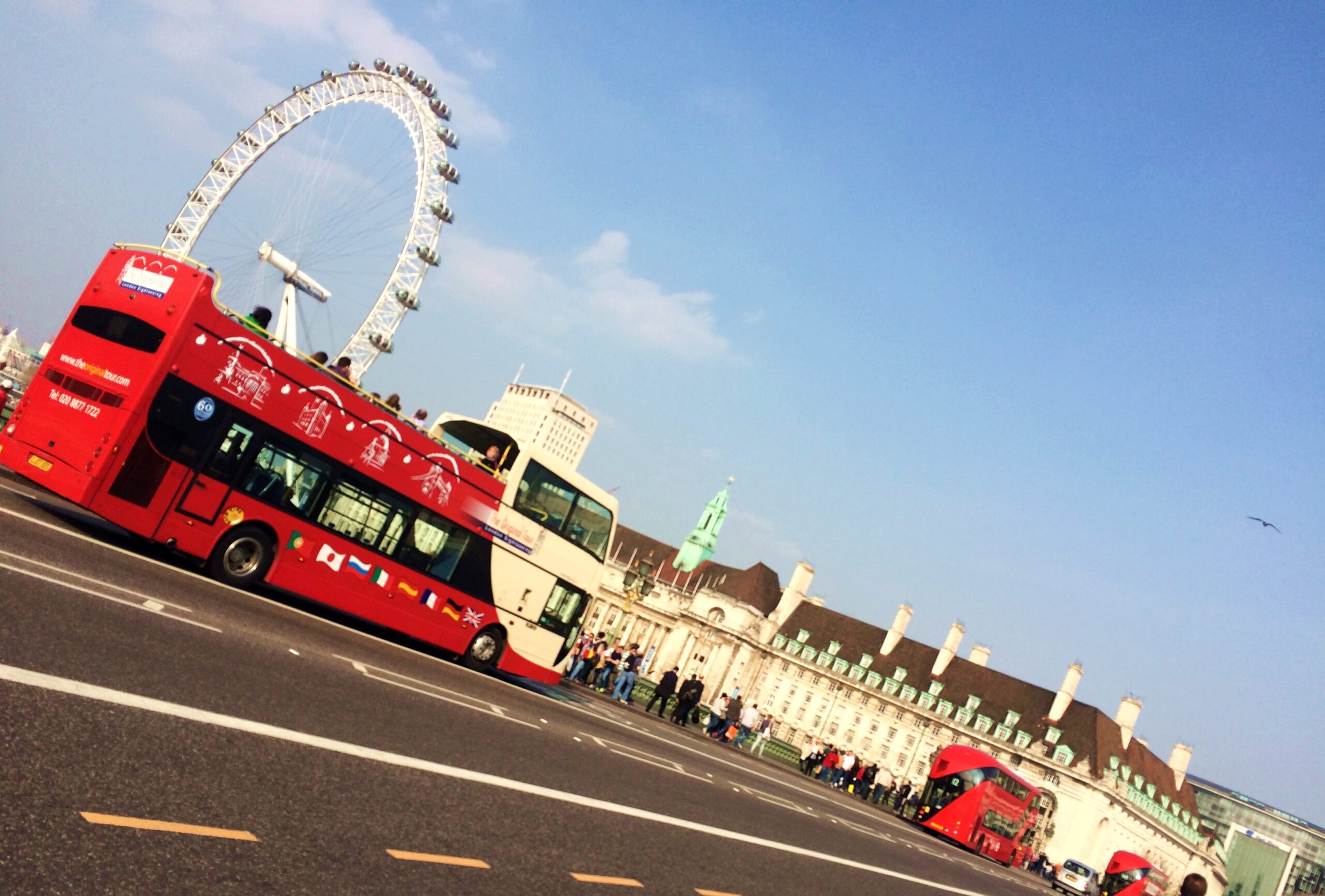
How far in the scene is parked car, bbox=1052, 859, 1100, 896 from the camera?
37884 millimetres

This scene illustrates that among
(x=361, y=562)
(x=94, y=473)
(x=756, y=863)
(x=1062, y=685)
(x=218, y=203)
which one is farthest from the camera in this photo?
(x=1062, y=685)

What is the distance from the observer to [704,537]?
445 feet

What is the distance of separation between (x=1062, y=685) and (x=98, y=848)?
103 m

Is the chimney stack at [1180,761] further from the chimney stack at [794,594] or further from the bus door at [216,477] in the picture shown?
the bus door at [216,477]

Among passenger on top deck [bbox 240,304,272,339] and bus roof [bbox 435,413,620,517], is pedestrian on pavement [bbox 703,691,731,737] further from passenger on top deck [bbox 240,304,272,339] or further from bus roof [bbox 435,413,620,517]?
passenger on top deck [bbox 240,304,272,339]

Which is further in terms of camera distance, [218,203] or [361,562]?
[218,203]

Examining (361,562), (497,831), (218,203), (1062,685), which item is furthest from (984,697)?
(497,831)

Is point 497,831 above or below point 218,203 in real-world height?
below

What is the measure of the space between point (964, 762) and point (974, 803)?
1.51 m

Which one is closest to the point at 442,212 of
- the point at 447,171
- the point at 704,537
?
the point at 447,171

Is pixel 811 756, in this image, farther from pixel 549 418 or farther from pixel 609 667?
pixel 549 418

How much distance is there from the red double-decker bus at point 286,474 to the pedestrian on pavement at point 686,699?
33.7ft

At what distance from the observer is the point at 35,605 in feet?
30.8

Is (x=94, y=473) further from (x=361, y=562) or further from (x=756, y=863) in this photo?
(x=756, y=863)
